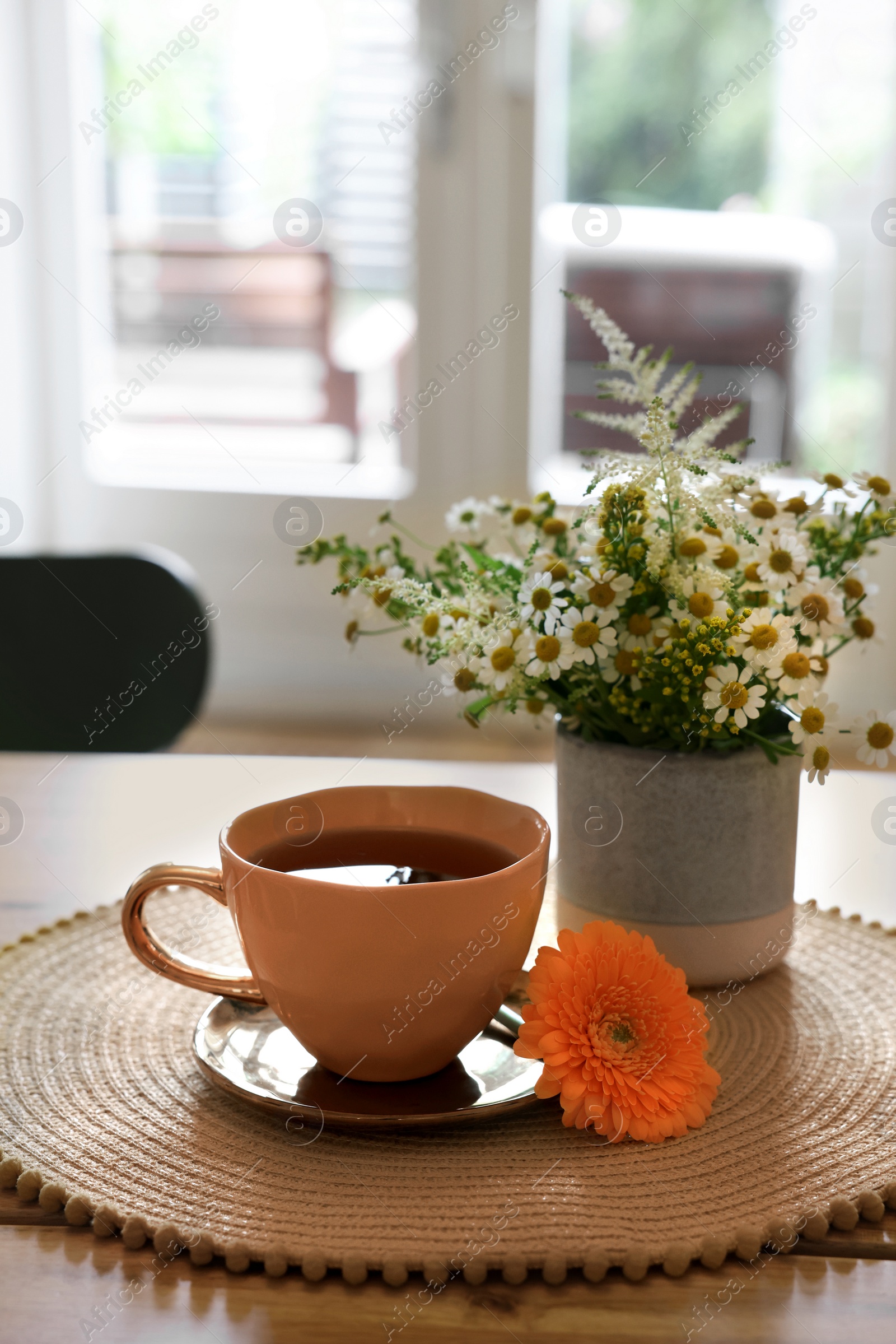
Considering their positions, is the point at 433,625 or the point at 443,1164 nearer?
the point at 443,1164

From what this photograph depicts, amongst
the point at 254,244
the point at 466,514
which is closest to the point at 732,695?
the point at 466,514

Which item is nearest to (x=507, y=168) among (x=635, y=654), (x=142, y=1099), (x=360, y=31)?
(x=360, y=31)

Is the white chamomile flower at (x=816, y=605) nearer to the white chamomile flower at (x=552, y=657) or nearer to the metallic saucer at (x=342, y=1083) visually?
the white chamomile flower at (x=552, y=657)

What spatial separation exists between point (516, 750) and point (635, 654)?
186 centimetres

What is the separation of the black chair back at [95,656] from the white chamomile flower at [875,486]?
32.1 inches

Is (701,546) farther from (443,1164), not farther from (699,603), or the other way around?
(443,1164)

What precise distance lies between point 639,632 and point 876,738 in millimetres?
129

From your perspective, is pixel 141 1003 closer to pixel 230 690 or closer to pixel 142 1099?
pixel 142 1099

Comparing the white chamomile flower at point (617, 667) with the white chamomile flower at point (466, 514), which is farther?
the white chamomile flower at point (466, 514)

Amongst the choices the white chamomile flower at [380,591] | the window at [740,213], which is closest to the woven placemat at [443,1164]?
the white chamomile flower at [380,591]

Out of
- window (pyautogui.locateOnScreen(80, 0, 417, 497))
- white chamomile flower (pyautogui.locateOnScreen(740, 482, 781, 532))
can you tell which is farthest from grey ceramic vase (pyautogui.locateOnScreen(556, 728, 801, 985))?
window (pyautogui.locateOnScreen(80, 0, 417, 497))

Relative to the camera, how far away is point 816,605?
0.62 meters

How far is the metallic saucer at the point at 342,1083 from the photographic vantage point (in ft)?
1.60

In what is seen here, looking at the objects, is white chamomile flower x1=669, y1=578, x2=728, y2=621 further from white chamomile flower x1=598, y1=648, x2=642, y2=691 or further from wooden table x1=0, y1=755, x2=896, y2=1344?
wooden table x1=0, y1=755, x2=896, y2=1344
